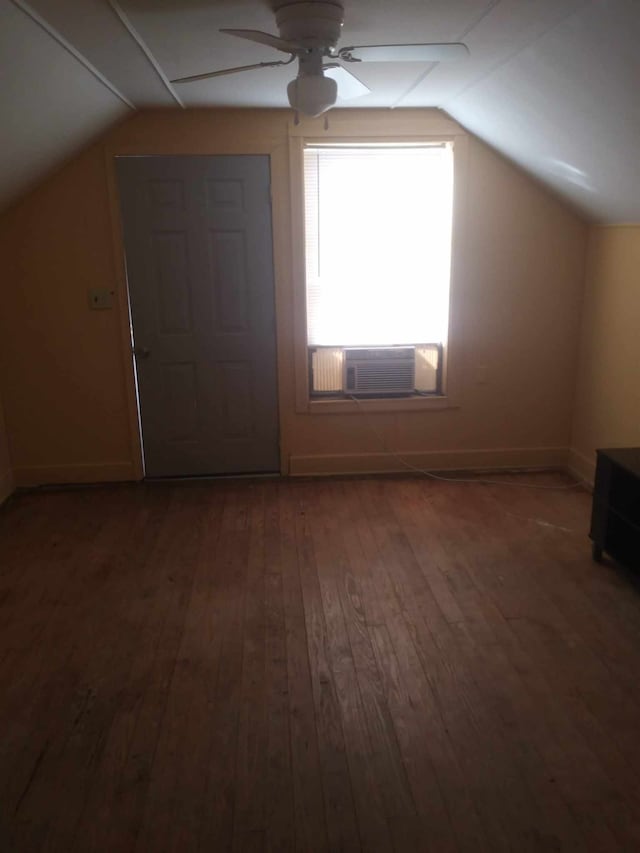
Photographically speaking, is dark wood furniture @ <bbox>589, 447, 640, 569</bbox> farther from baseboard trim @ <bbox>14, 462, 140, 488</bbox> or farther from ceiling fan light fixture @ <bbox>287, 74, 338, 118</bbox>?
baseboard trim @ <bbox>14, 462, 140, 488</bbox>

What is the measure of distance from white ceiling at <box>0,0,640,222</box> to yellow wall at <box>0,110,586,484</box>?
7.7 inches

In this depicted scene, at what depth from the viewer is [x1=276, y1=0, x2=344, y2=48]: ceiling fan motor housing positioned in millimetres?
2109

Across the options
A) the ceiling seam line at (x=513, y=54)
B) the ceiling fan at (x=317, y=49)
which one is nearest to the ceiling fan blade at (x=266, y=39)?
the ceiling fan at (x=317, y=49)

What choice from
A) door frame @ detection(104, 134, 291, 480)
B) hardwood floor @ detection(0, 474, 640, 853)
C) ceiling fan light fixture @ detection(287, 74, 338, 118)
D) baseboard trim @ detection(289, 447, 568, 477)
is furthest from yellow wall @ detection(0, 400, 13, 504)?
ceiling fan light fixture @ detection(287, 74, 338, 118)

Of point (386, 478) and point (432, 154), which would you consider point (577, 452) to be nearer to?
point (386, 478)

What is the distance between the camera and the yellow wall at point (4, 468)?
3939 mm

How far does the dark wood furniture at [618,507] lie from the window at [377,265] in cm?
150

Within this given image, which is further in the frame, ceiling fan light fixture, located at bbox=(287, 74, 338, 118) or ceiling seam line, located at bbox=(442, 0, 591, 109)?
ceiling fan light fixture, located at bbox=(287, 74, 338, 118)

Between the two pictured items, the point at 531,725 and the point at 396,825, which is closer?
the point at 396,825

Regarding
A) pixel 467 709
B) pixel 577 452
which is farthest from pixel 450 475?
pixel 467 709

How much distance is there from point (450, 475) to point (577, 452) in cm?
89

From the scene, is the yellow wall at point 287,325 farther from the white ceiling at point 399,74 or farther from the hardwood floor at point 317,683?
the hardwood floor at point 317,683

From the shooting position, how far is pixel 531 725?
6.77 ft

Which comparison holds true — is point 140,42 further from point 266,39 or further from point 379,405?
point 379,405
